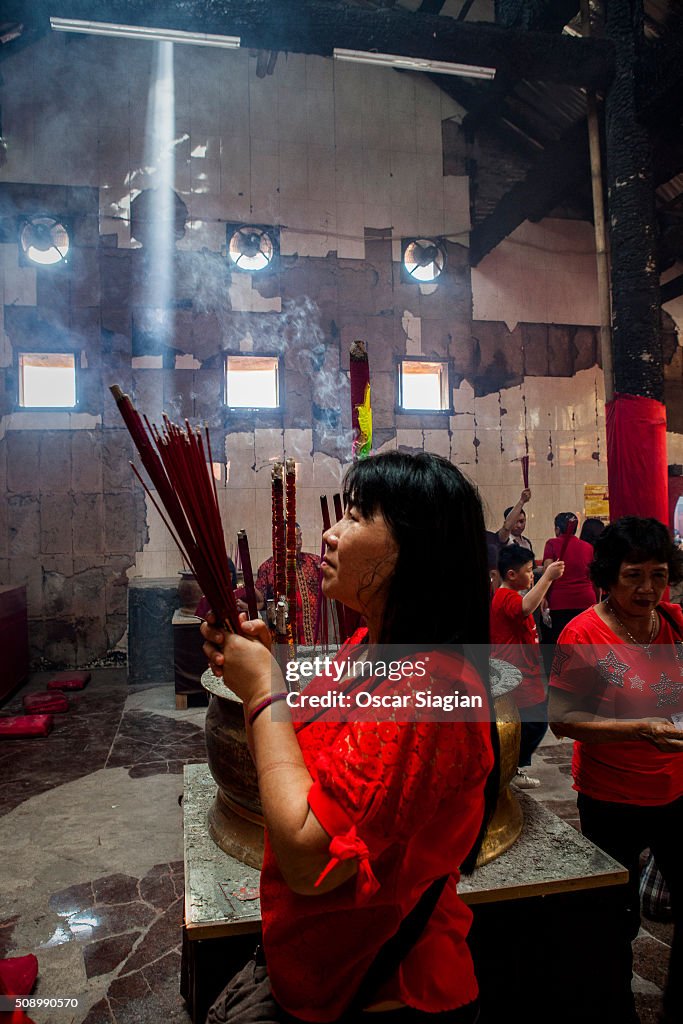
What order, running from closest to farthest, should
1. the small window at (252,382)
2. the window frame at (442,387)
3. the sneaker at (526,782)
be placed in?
1. the sneaker at (526,782)
2. the small window at (252,382)
3. the window frame at (442,387)

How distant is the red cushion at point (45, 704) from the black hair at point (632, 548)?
504 centimetres

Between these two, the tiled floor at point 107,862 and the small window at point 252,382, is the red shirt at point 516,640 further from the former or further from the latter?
the small window at point 252,382

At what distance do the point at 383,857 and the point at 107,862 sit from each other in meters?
2.88

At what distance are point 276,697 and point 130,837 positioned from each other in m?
3.07

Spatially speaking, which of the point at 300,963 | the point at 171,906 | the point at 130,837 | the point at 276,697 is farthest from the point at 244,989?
the point at 130,837

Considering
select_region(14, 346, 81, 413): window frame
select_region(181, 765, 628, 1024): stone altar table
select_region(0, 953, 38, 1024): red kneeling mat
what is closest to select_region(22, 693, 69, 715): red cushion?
select_region(14, 346, 81, 413): window frame

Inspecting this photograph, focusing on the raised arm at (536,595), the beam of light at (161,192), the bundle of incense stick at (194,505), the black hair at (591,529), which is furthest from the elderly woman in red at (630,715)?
the beam of light at (161,192)

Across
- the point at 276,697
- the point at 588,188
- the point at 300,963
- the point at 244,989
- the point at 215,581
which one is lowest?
the point at 244,989

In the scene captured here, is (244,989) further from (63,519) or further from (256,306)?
(256,306)

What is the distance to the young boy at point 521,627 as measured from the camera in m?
3.43

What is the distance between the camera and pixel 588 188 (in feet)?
27.5

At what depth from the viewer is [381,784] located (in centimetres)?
82

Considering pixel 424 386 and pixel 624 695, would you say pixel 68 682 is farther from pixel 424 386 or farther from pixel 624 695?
pixel 624 695

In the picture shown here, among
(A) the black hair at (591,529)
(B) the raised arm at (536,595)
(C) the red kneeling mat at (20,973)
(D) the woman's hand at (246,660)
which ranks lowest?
(C) the red kneeling mat at (20,973)
